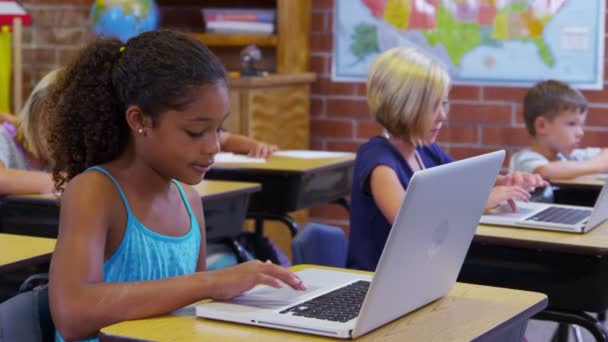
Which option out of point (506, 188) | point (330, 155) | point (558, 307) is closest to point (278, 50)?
point (330, 155)

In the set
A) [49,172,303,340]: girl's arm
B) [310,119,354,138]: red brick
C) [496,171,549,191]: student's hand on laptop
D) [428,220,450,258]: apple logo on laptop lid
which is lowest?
[310,119,354,138]: red brick

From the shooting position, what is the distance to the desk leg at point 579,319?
2.12 meters

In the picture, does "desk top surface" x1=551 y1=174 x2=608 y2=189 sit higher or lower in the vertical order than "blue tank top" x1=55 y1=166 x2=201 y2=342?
lower

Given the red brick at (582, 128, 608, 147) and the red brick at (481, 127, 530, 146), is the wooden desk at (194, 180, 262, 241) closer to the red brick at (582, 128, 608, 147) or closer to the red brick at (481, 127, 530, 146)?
the red brick at (481, 127, 530, 146)

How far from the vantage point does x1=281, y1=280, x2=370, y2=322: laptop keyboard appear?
1428mm

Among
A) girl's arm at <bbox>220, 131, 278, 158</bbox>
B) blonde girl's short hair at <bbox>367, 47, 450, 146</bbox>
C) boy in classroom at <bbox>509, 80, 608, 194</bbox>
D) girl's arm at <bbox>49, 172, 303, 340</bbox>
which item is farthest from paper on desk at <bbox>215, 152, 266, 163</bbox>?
girl's arm at <bbox>49, 172, 303, 340</bbox>

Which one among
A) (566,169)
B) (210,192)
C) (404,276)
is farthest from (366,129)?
(404,276)

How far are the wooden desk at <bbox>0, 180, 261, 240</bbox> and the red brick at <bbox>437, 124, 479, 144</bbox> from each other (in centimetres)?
159

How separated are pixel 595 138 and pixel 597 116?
93 mm

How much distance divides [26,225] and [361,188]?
94 cm

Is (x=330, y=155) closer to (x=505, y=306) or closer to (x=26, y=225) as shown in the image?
(x=26, y=225)

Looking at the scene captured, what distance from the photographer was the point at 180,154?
1567 millimetres

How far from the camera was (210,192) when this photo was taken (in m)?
2.91

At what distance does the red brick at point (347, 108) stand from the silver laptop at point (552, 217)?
2.08 m
